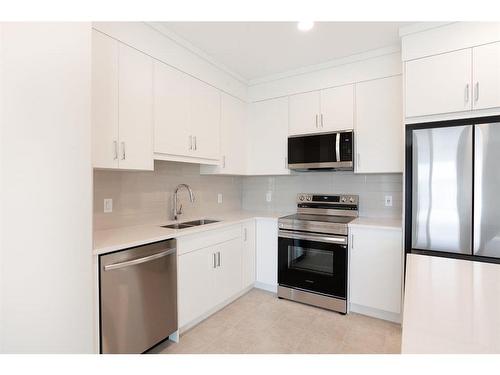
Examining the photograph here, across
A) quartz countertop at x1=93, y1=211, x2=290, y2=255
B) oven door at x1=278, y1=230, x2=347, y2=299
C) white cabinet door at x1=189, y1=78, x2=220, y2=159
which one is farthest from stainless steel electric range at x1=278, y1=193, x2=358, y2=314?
white cabinet door at x1=189, y1=78, x2=220, y2=159

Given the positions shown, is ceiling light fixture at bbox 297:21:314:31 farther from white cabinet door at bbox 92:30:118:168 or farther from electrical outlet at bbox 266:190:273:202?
electrical outlet at bbox 266:190:273:202

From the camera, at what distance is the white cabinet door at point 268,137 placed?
2.98 meters

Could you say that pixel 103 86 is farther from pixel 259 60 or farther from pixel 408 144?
pixel 408 144

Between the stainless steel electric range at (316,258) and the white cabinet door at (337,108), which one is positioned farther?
the white cabinet door at (337,108)

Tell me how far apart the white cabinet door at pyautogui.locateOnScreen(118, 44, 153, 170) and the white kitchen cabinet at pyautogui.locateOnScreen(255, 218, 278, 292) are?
1.42 m

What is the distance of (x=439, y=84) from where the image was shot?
1970 mm

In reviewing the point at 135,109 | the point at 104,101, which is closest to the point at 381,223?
the point at 135,109

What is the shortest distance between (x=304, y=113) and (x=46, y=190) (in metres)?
2.39

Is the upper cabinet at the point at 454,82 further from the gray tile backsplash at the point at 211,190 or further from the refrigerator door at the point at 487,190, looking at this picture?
the gray tile backsplash at the point at 211,190

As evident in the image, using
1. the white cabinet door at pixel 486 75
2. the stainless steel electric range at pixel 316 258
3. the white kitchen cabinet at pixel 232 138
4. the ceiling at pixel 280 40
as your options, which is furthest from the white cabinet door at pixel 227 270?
the white cabinet door at pixel 486 75

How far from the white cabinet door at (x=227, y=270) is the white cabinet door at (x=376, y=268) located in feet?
3.59

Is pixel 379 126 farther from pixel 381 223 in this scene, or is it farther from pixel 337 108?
pixel 381 223
